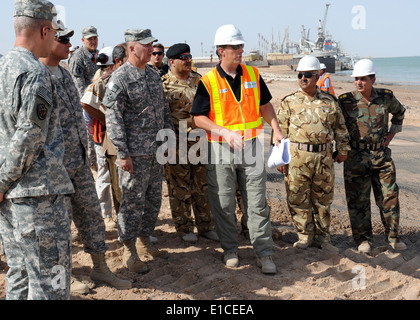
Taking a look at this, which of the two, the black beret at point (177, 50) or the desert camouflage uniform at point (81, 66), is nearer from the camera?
the black beret at point (177, 50)

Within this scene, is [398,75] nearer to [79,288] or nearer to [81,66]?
[81,66]

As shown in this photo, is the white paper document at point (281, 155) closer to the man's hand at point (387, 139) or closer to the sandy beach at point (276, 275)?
the sandy beach at point (276, 275)

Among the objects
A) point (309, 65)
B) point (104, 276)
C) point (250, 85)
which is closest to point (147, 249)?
point (104, 276)

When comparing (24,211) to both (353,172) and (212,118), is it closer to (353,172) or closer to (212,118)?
(212,118)

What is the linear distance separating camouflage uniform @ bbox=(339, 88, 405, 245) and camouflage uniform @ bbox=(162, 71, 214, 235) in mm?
1735

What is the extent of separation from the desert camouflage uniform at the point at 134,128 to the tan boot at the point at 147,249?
11.1 inches

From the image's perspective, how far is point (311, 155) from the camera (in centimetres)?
505

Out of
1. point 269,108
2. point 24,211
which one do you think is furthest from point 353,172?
point 24,211

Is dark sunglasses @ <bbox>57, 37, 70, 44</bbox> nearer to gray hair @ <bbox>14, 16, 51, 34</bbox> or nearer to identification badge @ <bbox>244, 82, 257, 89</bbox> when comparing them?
gray hair @ <bbox>14, 16, 51, 34</bbox>

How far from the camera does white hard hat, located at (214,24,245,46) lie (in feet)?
14.0

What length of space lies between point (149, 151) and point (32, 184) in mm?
1733

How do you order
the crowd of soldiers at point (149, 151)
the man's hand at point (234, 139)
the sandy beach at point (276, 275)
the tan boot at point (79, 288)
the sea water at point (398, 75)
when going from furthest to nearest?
the sea water at point (398, 75) < the man's hand at point (234, 139) < the sandy beach at point (276, 275) < the tan boot at point (79, 288) < the crowd of soldiers at point (149, 151)

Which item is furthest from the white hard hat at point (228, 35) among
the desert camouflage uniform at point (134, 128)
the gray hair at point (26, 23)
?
the gray hair at point (26, 23)

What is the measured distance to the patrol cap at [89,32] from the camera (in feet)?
24.0
